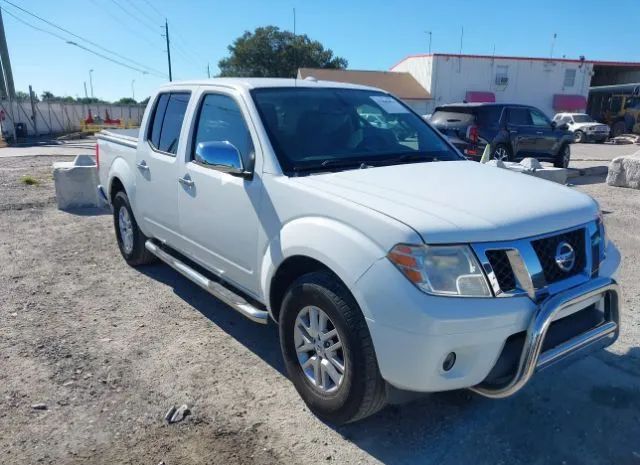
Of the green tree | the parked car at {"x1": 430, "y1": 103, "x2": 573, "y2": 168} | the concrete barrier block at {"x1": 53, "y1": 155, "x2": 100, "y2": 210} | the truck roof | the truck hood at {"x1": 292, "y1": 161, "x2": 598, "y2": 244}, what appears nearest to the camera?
the truck hood at {"x1": 292, "y1": 161, "x2": 598, "y2": 244}

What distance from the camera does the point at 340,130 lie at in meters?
3.62

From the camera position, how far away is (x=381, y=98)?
4.23m

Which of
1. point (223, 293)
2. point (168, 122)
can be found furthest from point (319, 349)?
point (168, 122)

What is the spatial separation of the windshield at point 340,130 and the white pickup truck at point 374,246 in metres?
0.01

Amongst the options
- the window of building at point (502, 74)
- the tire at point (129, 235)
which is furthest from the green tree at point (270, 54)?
the tire at point (129, 235)

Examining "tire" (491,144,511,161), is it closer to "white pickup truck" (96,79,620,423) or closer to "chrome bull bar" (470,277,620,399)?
"white pickup truck" (96,79,620,423)

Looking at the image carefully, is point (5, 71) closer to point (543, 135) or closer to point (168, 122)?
point (543, 135)

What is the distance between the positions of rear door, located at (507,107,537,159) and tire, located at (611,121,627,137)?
2463 cm

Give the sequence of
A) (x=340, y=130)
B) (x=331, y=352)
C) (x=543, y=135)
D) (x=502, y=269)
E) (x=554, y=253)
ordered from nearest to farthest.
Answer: (x=502, y=269) < (x=554, y=253) < (x=331, y=352) < (x=340, y=130) < (x=543, y=135)

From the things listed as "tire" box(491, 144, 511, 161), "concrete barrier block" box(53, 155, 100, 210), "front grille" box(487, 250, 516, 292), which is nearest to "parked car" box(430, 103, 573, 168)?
"tire" box(491, 144, 511, 161)

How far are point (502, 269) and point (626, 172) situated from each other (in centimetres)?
947

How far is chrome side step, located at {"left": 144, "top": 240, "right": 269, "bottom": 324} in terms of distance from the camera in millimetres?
3270

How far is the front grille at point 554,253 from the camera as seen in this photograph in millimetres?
2510

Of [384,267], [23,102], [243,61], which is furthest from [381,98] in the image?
[243,61]
